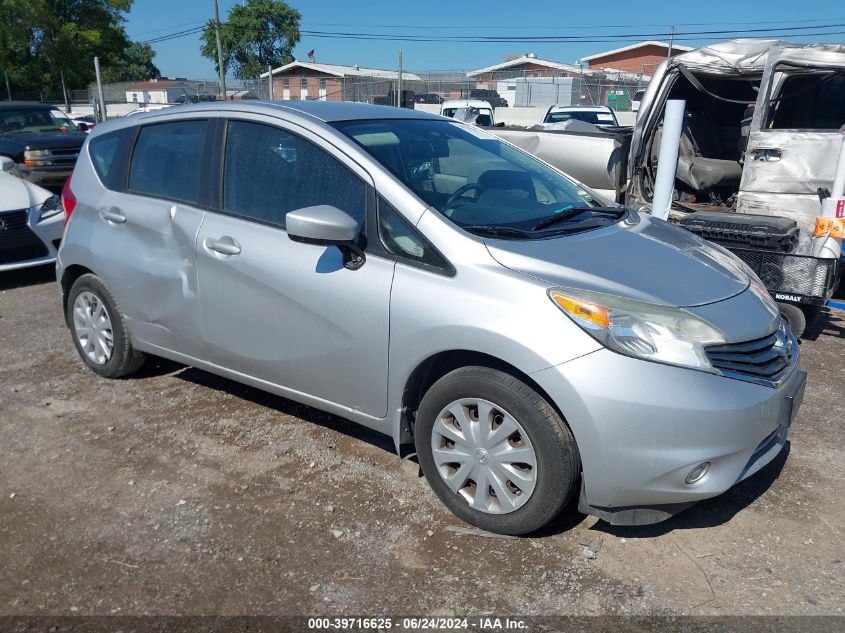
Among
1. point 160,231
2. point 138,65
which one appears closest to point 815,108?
point 160,231

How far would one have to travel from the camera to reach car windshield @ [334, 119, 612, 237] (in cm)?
334

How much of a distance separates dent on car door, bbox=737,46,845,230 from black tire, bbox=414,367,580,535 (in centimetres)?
457

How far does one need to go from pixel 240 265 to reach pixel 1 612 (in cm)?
178

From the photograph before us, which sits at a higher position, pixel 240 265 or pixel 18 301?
pixel 240 265

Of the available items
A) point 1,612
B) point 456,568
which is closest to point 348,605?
point 456,568

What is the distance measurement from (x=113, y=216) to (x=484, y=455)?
276cm

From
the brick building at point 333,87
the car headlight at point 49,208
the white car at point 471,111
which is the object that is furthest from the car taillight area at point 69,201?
the brick building at point 333,87

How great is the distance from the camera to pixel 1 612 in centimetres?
265

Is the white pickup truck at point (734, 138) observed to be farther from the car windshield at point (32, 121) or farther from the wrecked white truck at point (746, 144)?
the car windshield at point (32, 121)

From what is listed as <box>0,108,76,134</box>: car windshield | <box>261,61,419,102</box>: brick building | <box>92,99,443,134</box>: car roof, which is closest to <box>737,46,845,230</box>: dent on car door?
<box>92,99,443,134</box>: car roof

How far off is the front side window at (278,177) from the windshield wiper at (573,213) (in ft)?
2.78

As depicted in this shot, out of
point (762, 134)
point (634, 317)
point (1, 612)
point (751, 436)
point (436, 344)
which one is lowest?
point (1, 612)

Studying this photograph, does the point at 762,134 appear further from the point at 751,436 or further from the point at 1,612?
the point at 1,612

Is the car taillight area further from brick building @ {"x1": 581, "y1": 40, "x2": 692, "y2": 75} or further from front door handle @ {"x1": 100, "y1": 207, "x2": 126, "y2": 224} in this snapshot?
brick building @ {"x1": 581, "y1": 40, "x2": 692, "y2": 75}
